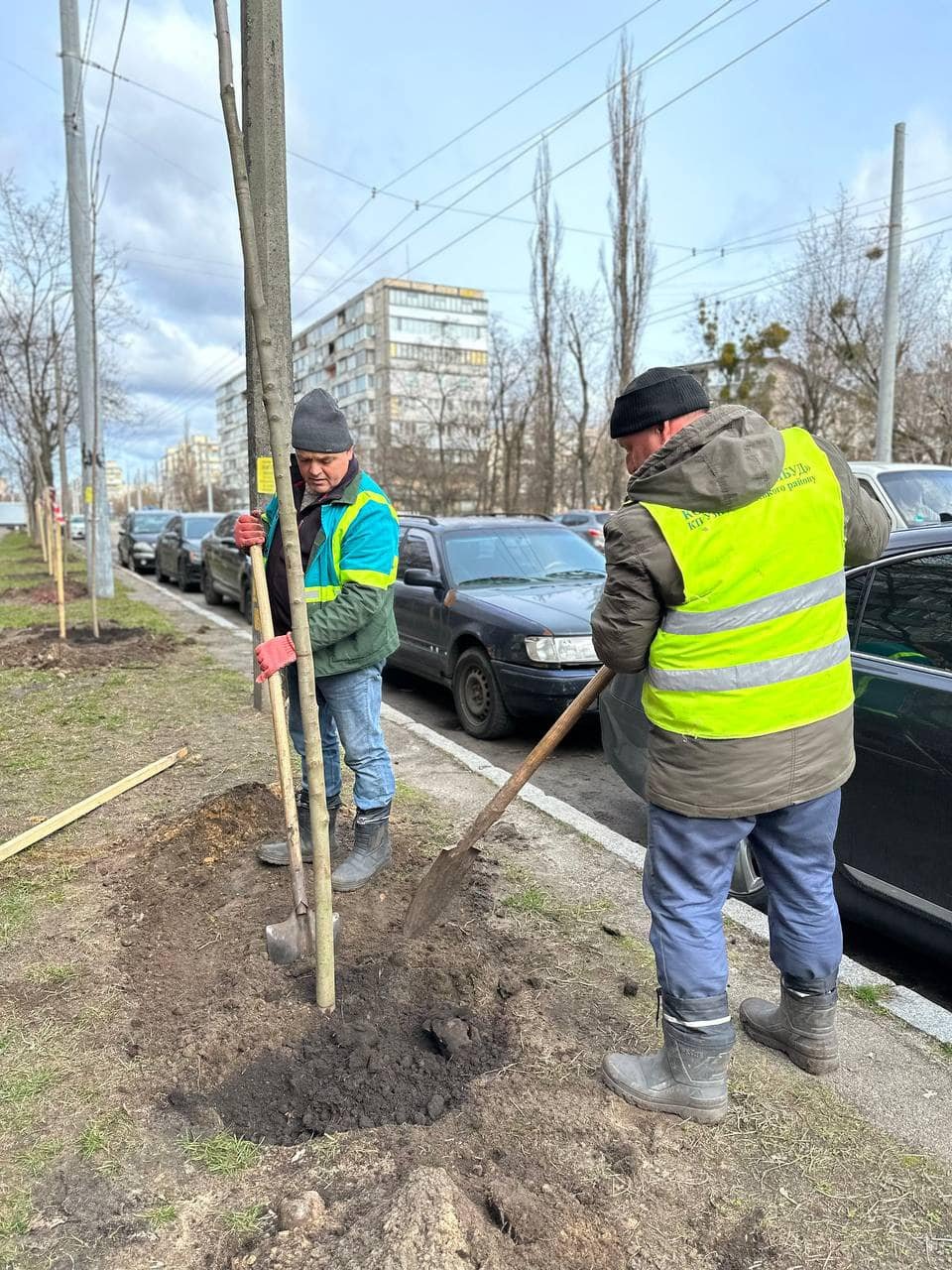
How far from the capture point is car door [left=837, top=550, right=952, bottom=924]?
2.79 meters

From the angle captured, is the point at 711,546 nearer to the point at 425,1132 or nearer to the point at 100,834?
the point at 425,1132

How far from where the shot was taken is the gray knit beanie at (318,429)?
3129 mm

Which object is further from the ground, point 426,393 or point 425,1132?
point 426,393

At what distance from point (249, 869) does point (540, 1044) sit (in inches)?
63.6

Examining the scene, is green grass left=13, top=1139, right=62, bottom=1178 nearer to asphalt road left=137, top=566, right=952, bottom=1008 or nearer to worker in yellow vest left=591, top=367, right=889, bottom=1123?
worker in yellow vest left=591, top=367, right=889, bottom=1123

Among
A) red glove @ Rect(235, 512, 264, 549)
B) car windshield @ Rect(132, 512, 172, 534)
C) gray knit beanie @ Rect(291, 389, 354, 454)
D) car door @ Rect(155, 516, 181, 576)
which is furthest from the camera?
car windshield @ Rect(132, 512, 172, 534)

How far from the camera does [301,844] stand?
147 inches

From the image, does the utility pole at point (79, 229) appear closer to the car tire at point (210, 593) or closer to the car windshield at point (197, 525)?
the car tire at point (210, 593)

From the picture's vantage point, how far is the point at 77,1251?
182 centimetres

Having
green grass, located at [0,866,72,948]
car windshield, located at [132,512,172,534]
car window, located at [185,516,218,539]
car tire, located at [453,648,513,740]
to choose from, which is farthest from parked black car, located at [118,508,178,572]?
green grass, located at [0,866,72,948]

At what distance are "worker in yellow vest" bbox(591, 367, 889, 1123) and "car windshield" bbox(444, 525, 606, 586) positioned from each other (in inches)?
189

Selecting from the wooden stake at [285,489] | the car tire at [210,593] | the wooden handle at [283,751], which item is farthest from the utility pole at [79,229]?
the wooden stake at [285,489]

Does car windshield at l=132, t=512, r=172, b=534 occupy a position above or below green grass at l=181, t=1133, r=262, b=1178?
above

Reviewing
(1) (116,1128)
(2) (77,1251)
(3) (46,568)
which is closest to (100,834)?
(1) (116,1128)
